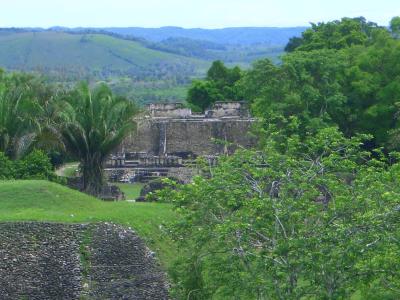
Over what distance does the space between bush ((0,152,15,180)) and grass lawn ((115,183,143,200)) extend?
13.5ft

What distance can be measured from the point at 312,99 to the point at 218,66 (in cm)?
2512

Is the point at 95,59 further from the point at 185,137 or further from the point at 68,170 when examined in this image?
the point at 68,170

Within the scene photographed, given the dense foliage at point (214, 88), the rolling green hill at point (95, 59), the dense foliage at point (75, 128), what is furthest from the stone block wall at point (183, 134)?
the rolling green hill at point (95, 59)

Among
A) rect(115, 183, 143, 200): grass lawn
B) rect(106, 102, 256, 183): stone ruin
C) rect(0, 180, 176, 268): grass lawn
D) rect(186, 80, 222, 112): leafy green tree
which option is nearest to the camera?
rect(0, 180, 176, 268): grass lawn

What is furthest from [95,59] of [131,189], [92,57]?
[131,189]

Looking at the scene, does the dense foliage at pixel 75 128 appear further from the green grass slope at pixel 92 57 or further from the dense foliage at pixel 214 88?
the green grass slope at pixel 92 57

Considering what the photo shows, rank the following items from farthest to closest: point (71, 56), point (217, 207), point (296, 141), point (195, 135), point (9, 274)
→ point (71, 56) → point (195, 135) → point (9, 274) → point (296, 141) → point (217, 207)

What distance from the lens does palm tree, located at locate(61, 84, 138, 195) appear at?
29172 mm

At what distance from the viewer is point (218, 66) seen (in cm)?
5866

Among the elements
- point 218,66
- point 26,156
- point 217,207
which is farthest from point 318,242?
point 218,66

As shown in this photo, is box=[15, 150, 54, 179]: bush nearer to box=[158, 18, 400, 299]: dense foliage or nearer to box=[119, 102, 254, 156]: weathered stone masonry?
box=[158, 18, 400, 299]: dense foliage

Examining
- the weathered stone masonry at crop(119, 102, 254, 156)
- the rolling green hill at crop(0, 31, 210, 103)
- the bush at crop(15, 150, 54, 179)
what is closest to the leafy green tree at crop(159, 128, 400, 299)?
the bush at crop(15, 150, 54, 179)

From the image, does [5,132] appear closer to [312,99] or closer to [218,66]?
[312,99]

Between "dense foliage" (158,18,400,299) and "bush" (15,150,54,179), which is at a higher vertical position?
"dense foliage" (158,18,400,299)
